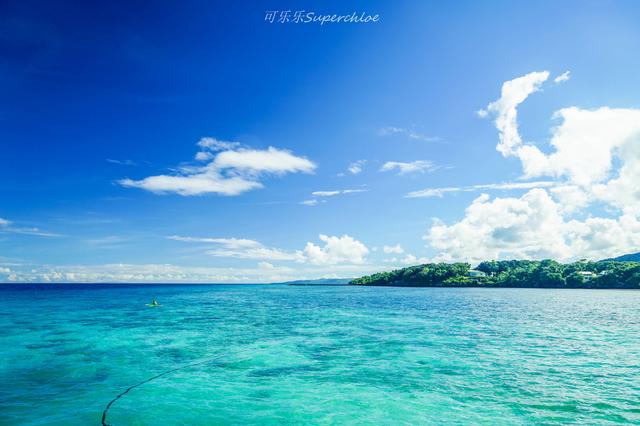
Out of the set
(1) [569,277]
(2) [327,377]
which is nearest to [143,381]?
(2) [327,377]

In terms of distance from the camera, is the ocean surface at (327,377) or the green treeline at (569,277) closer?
the ocean surface at (327,377)

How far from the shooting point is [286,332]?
35812 millimetres

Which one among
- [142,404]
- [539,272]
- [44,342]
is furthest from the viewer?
[539,272]

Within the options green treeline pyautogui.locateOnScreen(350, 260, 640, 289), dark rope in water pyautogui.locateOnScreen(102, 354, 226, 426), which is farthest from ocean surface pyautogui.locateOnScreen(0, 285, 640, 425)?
green treeline pyautogui.locateOnScreen(350, 260, 640, 289)

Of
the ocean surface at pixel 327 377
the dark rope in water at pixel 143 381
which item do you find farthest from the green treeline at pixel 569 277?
the dark rope in water at pixel 143 381

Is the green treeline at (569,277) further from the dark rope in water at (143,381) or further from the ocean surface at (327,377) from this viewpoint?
the dark rope in water at (143,381)

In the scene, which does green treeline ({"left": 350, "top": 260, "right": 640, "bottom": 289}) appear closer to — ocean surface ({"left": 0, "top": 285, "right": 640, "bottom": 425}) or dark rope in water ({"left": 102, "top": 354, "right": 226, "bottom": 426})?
ocean surface ({"left": 0, "top": 285, "right": 640, "bottom": 425})

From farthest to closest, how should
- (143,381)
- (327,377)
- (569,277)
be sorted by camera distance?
(569,277) → (327,377) → (143,381)

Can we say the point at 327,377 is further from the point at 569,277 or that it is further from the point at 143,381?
the point at 569,277

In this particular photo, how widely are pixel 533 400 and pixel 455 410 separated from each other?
12.5ft

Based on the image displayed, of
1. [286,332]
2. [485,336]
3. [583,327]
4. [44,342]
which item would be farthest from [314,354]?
[583,327]

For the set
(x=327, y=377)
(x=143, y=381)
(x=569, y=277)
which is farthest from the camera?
(x=569, y=277)

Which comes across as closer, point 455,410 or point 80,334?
point 455,410

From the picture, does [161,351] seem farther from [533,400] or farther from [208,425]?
[533,400]
